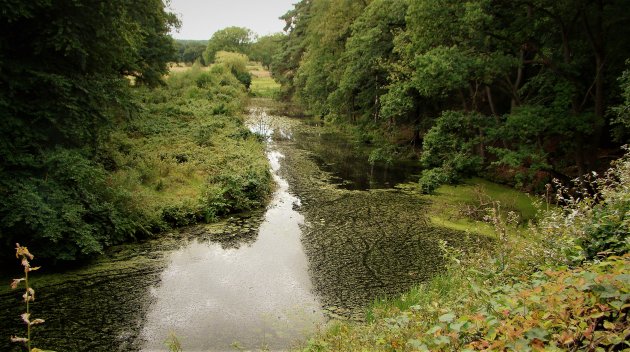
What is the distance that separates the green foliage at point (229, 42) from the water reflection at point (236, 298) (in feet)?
314

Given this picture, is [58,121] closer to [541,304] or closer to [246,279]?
[246,279]

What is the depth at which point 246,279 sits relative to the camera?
31.8 feet

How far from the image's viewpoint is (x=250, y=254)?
1112 cm

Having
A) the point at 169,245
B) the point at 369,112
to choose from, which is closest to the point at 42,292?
the point at 169,245

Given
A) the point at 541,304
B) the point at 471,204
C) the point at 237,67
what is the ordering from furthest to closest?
the point at 237,67, the point at 471,204, the point at 541,304

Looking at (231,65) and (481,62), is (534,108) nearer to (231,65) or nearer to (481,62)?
(481,62)

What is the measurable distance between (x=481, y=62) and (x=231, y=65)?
49.8m

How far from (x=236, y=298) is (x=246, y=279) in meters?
0.94

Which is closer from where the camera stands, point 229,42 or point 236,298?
point 236,298

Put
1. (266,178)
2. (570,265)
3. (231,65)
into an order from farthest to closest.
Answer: (231,65) < (266,178) < (570,265)

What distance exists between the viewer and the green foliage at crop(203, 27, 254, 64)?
10325 centimetres

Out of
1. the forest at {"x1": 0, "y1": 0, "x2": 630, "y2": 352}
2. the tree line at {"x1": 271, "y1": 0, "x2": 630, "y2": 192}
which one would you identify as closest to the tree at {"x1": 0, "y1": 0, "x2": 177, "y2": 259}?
the forest at {"x1": 0, "y1": 0, "x2": 630, "y2": 352}

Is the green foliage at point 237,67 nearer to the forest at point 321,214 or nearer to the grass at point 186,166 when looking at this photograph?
the grass at point 186,166

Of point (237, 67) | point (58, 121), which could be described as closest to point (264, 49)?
point (237, 67)
